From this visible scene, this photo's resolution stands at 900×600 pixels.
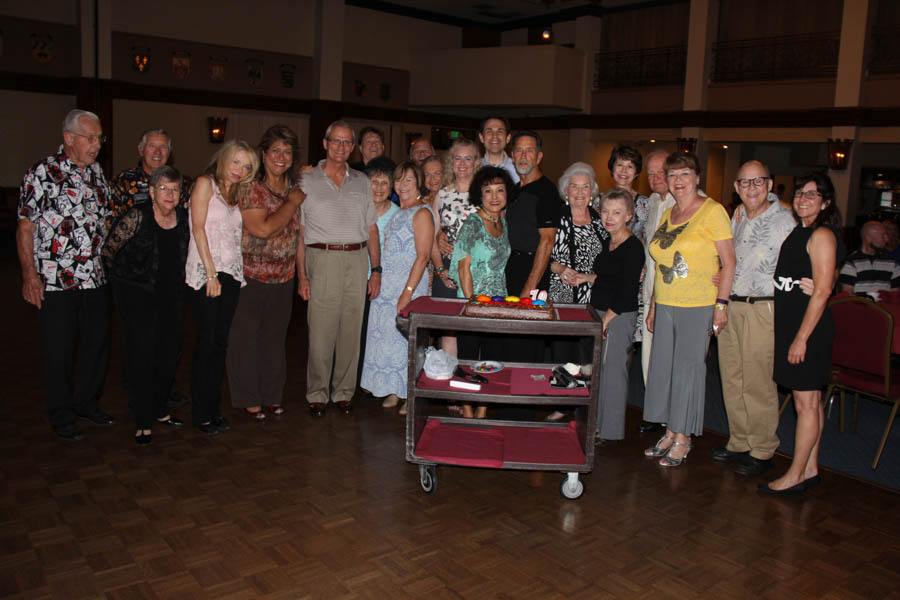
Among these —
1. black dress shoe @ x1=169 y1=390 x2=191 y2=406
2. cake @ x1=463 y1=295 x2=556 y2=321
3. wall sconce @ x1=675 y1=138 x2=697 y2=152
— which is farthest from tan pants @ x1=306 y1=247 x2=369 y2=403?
wall sconce @ x1=675 y1=138 x2=697 y2=152

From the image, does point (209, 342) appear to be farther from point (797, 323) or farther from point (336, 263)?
point (797, 323)

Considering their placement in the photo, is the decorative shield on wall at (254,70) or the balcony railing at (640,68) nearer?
the decorative shield on wall at (254,70)

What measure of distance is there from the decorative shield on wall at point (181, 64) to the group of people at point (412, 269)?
10891mm

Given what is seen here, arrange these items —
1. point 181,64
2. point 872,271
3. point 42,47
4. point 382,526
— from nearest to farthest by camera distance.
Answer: point 382,526 → point 872,271 → point 42,47 → point 181,64

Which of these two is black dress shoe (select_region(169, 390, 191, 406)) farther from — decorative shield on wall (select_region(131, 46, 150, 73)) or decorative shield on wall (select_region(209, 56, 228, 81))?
decorative shield on wall (select_region(209, 56, 228, 81))

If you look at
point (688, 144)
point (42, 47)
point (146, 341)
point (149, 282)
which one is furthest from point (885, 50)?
point (42, 47)

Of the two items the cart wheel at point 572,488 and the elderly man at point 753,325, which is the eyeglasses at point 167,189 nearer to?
the cart wheel at point 572,488

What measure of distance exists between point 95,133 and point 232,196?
82cm

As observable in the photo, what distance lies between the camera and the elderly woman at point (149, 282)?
396 cm

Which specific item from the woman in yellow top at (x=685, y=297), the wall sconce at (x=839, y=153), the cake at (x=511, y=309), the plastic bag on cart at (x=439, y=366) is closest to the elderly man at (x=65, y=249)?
the plastic bag on cart at (x=439, y=366)

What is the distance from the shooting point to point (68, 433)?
4109mm

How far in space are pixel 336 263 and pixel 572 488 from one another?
6.69 ft

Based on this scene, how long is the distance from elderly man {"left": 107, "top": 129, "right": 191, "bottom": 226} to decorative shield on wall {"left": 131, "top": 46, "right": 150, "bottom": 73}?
1062 cm

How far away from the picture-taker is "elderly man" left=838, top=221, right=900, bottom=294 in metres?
6.00
